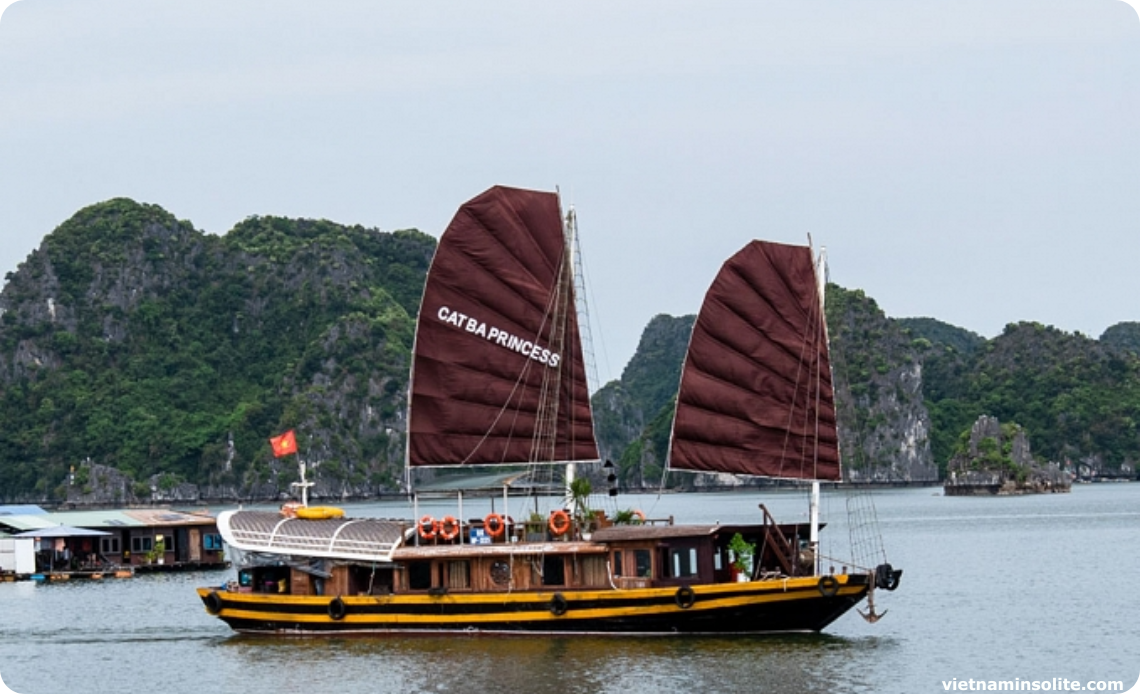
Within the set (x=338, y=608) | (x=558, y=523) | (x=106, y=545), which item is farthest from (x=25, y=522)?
(x=558, y=523)

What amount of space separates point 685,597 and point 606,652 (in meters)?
1.88

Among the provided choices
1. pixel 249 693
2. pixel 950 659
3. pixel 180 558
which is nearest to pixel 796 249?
pixel 950 659

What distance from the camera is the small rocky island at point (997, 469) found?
155 m

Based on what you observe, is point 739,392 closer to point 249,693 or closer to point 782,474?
point 782,474

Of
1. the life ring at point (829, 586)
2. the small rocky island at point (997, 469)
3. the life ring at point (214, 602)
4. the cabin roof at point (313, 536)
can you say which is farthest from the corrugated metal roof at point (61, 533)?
the small rocky island at point (997, 469)

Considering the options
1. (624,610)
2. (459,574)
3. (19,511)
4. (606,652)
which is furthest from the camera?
(19,511)

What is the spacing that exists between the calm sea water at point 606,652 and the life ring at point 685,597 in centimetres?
77

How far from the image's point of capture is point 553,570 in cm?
3628

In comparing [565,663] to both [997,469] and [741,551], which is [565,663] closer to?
[741,551]

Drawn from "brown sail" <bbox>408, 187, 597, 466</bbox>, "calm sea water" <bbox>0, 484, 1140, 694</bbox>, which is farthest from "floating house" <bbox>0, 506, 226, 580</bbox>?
"brown sail" <bbox>408, 187, 597, 466</bbox>

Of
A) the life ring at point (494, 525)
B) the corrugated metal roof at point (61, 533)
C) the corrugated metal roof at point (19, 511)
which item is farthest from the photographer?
the corrugated metal roof at point (19, 511)

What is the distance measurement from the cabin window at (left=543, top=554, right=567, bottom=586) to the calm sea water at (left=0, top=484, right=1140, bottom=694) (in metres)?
1.15

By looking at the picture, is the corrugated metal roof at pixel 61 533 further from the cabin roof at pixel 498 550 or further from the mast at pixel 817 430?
the mast at pixel 817 430

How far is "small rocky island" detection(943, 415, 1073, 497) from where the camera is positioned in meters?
155
